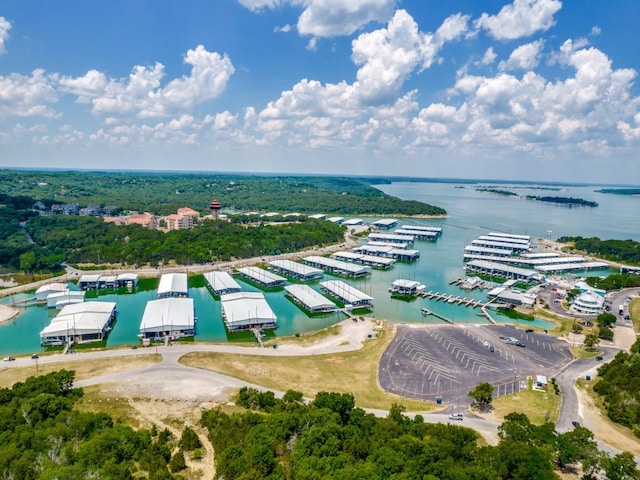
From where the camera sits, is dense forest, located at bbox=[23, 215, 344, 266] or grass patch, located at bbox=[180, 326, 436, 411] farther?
dense forest, located at bbox=[23, 215, 344, 266]

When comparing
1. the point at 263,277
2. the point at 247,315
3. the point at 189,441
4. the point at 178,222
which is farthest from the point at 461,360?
the point at 178,222

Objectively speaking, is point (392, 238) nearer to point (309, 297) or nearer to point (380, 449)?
point (309, 297)

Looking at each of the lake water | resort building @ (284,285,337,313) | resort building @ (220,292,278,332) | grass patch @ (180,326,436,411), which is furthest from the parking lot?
resort building @ (220,292,278,332)

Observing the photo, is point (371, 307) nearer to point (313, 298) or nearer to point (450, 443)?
point (313, 298)

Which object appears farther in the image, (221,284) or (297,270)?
(297,270)

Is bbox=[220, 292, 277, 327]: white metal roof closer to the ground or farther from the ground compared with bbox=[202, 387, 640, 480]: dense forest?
closer to the ground

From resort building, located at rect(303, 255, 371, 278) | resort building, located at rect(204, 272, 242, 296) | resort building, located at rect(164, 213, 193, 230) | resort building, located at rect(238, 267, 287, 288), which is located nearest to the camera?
resort building, located at rect(204, 272, 242, 296)

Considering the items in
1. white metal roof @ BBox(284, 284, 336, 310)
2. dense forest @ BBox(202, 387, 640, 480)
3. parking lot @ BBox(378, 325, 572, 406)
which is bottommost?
parking lot @ BBox(378, 325, 572, 406)

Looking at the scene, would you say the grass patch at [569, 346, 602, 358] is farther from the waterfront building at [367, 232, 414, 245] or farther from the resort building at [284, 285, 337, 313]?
the waterfront building at [367, 232, 414, 245]
